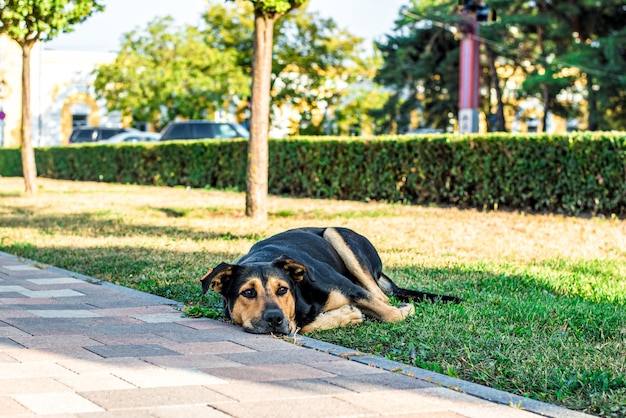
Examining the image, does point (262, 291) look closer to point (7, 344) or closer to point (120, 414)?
point (7, 344)

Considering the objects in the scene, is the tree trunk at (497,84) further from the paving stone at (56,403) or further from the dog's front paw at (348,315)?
the paving stone at (56,403)

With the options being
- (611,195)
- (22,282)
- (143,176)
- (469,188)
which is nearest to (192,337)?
(22,282)

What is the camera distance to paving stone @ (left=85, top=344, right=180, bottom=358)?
4.84m

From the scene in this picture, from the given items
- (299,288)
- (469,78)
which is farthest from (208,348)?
(469,78)

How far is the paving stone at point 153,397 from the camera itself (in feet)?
12.4

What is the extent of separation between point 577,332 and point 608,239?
5980 millimetres

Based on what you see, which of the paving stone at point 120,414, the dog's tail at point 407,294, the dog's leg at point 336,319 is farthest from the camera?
the dog's tail at point 407,294

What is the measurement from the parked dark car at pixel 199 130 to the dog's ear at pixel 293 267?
1015 inches

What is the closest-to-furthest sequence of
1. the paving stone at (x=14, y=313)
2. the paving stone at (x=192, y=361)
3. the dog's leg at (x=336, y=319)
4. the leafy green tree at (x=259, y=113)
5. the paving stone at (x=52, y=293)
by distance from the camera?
1. the paving stone at (x=192, y=361)
2. the dog's leg at (x=336, y=319)
3. the paving stone at (x=14, y=313)
4. the paving stone at (x=52, y=293)
5. the leafy green tree at (x=259, y=113)

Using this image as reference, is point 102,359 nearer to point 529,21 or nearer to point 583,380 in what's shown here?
point 583,380

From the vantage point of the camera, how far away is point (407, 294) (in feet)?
21.7

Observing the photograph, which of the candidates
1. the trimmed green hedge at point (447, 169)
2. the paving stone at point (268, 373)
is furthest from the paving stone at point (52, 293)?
the trimmed green hedge at point (447, 169)

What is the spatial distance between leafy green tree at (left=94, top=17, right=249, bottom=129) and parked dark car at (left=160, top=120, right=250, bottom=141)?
1205 cm

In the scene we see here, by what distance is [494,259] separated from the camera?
9.12 meters
